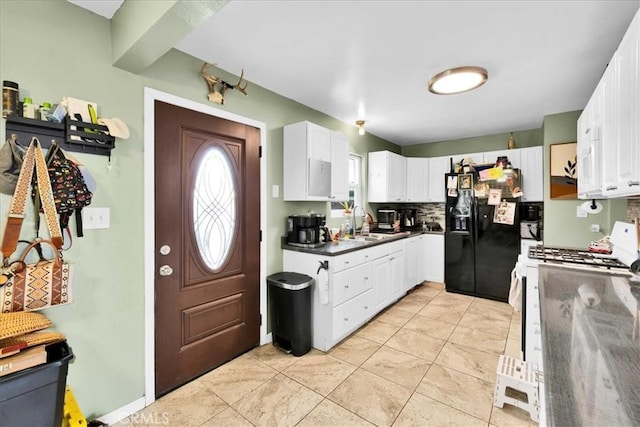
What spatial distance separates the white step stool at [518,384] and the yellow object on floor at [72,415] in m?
2.42

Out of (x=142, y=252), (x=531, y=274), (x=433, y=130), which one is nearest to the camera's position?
(x=142, y=252)

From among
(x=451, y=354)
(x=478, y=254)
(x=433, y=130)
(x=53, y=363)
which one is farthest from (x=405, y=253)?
(x=53, y=363)

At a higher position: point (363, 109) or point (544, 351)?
point (363, 109)

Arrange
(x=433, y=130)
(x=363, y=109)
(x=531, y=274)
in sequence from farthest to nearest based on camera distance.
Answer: (x=433, y=130) → (x=363, y=109) → (x=531, y=274)

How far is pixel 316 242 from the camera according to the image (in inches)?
116

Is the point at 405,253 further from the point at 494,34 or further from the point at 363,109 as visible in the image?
the point at 494,34

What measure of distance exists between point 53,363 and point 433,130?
4654 millimetres

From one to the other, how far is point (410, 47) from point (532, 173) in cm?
295

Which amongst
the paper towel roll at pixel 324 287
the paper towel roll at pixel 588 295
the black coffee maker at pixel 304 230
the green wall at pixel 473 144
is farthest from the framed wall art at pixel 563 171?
the paper towel roll at pixel 324 287

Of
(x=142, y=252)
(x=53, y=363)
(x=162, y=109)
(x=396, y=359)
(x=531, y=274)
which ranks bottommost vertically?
(x=396, y=359)

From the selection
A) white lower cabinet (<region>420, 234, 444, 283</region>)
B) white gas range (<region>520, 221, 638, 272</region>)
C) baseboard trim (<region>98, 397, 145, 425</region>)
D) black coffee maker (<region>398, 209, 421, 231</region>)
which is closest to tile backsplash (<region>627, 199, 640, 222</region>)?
white gas range (<region>520, 221, 638, 272</region>)

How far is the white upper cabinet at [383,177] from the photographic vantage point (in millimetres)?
4398

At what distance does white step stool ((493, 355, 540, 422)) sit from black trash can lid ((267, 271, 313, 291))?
1.57 m

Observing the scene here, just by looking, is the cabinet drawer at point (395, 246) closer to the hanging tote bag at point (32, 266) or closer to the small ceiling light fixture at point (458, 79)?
the small ceiling light fixture at point (458, 79)
